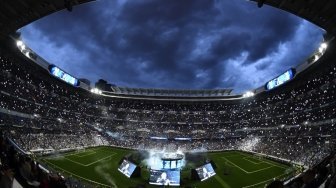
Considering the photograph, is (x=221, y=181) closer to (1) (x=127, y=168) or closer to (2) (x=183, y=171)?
(2) (x=183, y=171)

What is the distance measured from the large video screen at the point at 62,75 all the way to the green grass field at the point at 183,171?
21.9 meters

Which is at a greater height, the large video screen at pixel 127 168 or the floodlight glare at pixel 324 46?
the floodlight glare at pixel 324 46

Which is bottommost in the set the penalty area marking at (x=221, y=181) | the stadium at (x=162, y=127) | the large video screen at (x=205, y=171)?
the penalty area marking at (x=221, y=181)

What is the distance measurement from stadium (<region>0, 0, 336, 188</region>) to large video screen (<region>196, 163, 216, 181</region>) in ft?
0.53

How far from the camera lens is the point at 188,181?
3875cm

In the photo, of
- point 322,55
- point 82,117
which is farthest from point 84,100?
point 322,55

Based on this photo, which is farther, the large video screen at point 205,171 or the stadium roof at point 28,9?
the large video screen at point 205,171

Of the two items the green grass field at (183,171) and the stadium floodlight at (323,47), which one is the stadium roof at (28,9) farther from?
the stadium floodlight at (323,47)

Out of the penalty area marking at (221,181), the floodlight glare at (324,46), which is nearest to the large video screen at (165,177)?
the penalty area marking at (221,181)

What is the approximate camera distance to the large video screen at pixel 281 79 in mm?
62297

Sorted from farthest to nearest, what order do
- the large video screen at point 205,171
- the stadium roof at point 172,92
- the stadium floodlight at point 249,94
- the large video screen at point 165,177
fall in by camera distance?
the stadium roof at point 172,92
the stadium floodlight at point 249,94
the large video screen at point 205,171
the large video screen at point 165,177

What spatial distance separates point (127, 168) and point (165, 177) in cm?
726

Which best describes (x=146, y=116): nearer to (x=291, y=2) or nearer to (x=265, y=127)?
(x=265, y=127)

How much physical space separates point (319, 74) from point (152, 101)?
53720 millimetres
